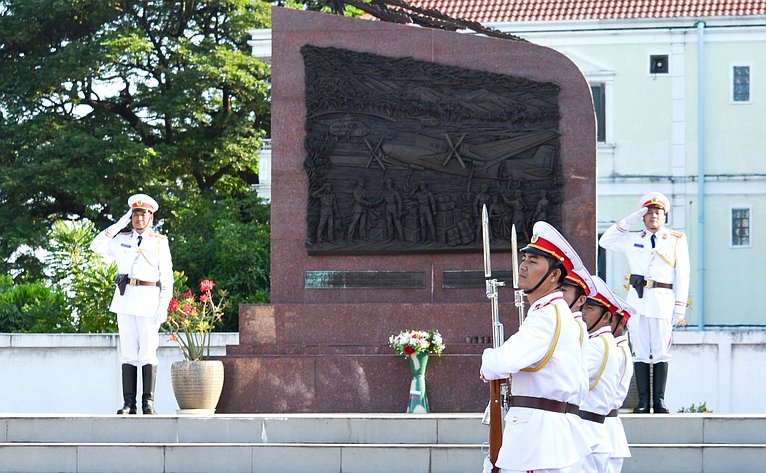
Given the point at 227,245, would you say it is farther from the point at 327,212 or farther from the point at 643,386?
the point at 643,386

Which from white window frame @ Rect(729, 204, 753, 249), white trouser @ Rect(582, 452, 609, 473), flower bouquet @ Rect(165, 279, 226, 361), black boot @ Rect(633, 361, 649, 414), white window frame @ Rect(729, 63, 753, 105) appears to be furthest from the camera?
white window frame @ Rect(729, 204, 753, 249)

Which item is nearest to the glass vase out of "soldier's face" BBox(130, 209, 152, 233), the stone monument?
the stone monument

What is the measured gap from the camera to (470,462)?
10602 millimetres

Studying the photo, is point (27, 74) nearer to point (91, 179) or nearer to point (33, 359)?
point (91, 179)

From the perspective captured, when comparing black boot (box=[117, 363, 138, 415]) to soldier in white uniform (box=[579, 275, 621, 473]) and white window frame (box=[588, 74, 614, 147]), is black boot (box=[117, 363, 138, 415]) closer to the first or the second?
soldier in white uniform (box=[579, 275, 621, 473])

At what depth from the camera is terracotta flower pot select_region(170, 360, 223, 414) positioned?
40.6 feet

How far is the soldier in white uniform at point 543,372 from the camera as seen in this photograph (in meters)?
6.46

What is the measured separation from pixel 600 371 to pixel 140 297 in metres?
5.48

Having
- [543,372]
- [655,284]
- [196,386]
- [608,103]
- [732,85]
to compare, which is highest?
[732,85]

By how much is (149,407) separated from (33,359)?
16.5 feet

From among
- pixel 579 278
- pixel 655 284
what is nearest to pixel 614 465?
pixel 579 278

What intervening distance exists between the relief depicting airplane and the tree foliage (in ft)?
47.1

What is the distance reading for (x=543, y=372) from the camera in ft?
21.7

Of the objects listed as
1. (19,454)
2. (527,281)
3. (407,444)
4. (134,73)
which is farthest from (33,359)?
(134,73)
